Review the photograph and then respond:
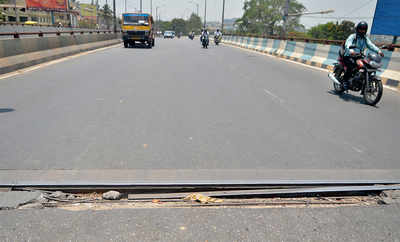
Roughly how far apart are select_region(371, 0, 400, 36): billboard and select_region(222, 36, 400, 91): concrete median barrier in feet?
21.5

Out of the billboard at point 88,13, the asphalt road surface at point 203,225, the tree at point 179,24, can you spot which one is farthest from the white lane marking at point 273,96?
the tree at point 179,24

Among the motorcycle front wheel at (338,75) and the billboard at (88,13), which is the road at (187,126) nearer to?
the motorcycle front wheel at (338,75)

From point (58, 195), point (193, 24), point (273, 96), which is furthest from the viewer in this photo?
point (193, 24)

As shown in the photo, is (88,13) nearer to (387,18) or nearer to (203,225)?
(387,18)

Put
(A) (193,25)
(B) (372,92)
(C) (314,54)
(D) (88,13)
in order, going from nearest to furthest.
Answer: (B) (372,92)
(C) (314,54)
(D) (88,13)
(A) (193,25)

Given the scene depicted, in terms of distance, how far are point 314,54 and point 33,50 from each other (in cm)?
1306

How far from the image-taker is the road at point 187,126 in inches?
157

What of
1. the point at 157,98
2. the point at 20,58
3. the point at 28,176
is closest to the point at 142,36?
the point at 20,58

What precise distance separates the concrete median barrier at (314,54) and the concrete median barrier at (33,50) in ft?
32.8

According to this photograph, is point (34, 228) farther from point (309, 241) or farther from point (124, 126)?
point (124, 126)

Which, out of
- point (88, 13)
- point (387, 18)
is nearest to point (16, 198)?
point (387, 18)

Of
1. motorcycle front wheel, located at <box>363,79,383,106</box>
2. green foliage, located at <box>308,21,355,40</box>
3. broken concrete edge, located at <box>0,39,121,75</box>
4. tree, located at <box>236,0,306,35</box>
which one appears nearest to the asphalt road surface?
motorcycle front wheel, located at <box>363,79,383,106</box>

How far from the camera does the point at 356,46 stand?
8.06 meters

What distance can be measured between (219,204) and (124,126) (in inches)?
108
